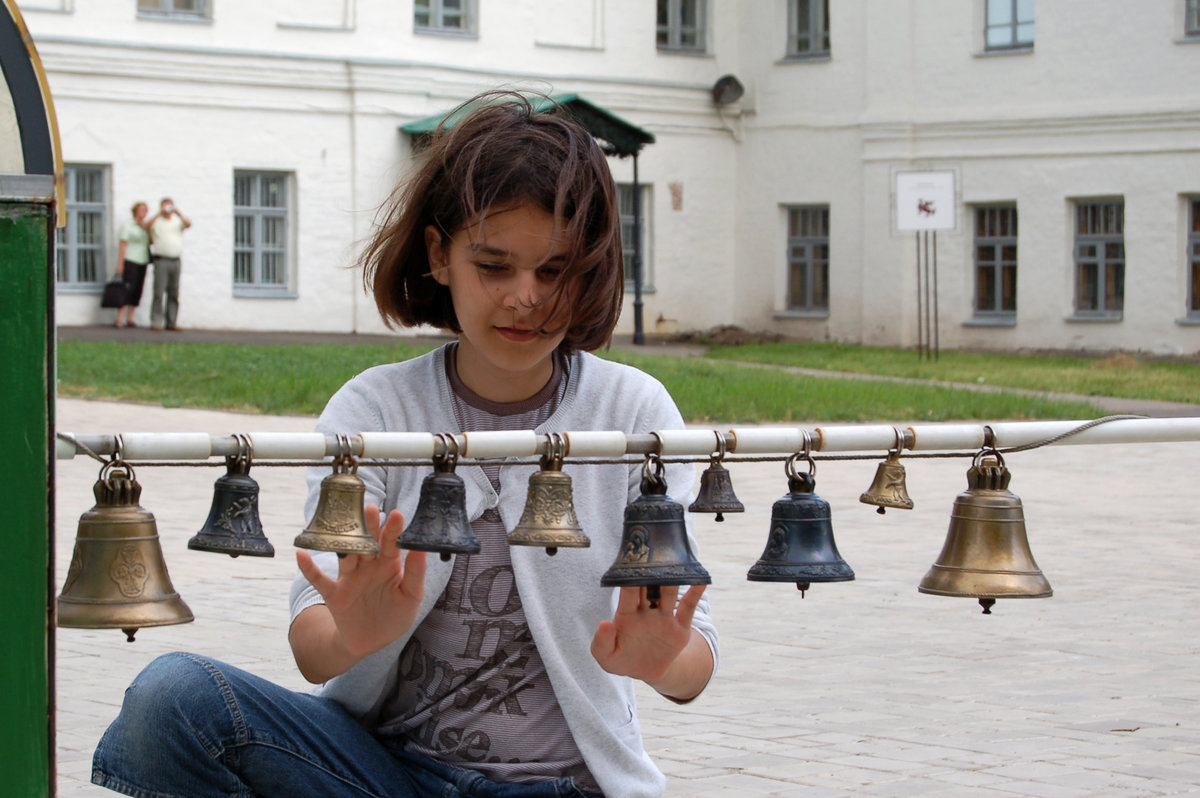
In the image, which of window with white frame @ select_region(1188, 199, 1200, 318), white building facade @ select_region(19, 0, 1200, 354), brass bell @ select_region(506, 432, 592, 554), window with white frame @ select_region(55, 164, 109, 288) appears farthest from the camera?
window with white frame @ select_region(1188, 199, 1200, 318)

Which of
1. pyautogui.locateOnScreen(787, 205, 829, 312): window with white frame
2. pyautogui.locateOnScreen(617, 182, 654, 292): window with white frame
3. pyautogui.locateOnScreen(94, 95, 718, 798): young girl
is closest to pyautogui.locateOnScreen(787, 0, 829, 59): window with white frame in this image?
pyautogui.locateOnScreen(787, 205, 829, 312): window with white frame

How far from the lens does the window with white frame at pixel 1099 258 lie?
2823 cm

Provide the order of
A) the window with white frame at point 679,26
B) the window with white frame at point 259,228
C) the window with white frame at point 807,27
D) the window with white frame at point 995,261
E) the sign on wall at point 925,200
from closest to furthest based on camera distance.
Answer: the sign on wall at point 925,200
the window with white frame at point 259,228
the window with white frame at point 995,261
the window with white frame at point 807,27
the window with white frame at point 679,26

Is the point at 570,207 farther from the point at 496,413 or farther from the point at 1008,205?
the point at 1008,205

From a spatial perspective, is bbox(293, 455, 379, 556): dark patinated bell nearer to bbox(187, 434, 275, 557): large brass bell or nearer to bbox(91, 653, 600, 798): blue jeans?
bbox(187, 434, 275, 557): large brass bell

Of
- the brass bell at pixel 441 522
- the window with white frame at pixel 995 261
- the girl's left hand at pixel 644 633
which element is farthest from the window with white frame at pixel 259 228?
the brass bell at pixel 441 522

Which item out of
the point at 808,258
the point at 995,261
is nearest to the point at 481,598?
the point at 995,261

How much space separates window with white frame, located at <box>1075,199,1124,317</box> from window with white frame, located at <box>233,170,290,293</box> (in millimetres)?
12647

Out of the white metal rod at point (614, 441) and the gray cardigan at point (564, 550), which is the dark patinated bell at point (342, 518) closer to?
the white metal rod at point (614, 441)

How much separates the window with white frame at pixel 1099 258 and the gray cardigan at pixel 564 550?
2637cm

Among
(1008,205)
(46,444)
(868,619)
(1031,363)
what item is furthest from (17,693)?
(1008,205)

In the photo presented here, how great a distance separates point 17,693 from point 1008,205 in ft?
93.3

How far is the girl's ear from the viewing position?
2947 mm

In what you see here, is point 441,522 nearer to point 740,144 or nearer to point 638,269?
point 638,269
